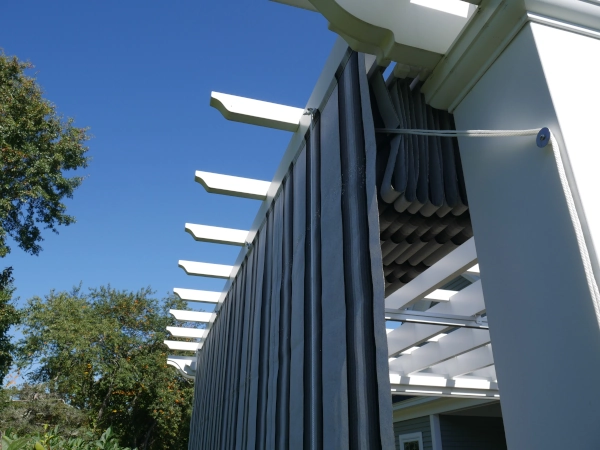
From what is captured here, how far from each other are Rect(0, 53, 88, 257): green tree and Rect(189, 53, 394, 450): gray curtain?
10.1m

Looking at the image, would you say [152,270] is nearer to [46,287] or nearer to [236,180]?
[46,287]

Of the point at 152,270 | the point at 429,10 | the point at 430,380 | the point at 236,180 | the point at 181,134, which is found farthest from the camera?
the point at 152,270

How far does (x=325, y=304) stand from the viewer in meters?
1.87

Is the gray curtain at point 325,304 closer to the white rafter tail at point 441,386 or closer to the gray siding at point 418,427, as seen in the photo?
the white rafter tail at point 441,386

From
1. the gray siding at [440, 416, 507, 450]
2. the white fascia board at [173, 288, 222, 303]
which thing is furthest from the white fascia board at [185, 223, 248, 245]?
the gray siding at [440, 416, 507, 450]

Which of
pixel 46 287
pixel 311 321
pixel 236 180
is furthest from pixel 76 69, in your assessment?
pixel 311 321

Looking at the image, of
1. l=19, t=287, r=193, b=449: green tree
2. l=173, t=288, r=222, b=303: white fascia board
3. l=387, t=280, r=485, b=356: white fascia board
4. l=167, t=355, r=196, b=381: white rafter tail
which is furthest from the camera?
l=19, t=287, r=193, b=449: green tree

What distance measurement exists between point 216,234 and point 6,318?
9.25m

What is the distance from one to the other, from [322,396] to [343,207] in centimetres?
69

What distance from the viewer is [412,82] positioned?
6.15 feet

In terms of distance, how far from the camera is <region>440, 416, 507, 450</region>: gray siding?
8273mm

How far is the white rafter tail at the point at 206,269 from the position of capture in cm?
489

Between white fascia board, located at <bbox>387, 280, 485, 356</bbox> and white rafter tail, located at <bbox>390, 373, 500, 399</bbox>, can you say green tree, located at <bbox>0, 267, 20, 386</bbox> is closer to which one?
white rafter tail, located at <bbox>390, 373, 500, 399</bbox>

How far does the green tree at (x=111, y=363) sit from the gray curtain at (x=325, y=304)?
1381 cm
